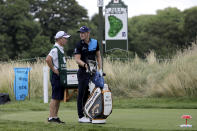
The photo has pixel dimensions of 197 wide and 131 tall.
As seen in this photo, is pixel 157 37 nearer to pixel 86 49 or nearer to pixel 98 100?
pixel 86 49

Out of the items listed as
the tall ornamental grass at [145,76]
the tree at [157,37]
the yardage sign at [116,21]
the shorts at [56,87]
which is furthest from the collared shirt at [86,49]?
the tree at [157,37]

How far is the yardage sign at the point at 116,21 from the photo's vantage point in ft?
66.2

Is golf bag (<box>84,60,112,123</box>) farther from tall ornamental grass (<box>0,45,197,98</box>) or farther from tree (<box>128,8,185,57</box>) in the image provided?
tree (<box>128,8,185,57</box>)

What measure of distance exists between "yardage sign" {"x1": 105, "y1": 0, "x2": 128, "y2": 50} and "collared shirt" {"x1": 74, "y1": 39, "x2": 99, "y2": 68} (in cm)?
1100

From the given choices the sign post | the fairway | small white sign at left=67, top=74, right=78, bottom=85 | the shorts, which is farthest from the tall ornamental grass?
the shorts

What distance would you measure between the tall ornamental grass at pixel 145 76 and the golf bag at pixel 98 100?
6.76m

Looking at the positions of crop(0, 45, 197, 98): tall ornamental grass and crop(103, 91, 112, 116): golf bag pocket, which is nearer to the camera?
crop(103, 91, 112, 116): golf bag pocket

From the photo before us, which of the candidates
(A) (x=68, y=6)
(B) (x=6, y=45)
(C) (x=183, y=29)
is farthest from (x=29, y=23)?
(C) (x=183, y=29)

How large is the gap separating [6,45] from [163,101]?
46.4 metres

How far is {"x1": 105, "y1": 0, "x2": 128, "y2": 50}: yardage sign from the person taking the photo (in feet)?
66.2

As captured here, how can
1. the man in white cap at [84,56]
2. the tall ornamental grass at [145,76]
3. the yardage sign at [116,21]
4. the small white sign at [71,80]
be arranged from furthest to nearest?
1. the yardage sign at [116,21]
2. the small white sign at [71,80]
3. the tall ornamental grass at [145,76]
4. the man in white cap at [84,56]

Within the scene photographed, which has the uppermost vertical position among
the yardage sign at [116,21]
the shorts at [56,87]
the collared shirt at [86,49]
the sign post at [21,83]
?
the yardage sign at [116,21]

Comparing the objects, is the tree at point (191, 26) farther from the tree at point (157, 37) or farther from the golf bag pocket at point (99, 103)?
the golf bag pocket at point (99, 103)

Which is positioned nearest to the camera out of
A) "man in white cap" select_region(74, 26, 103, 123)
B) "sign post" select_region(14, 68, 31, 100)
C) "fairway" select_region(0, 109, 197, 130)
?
"fairway" select_region(0, 109, 197, 130)
